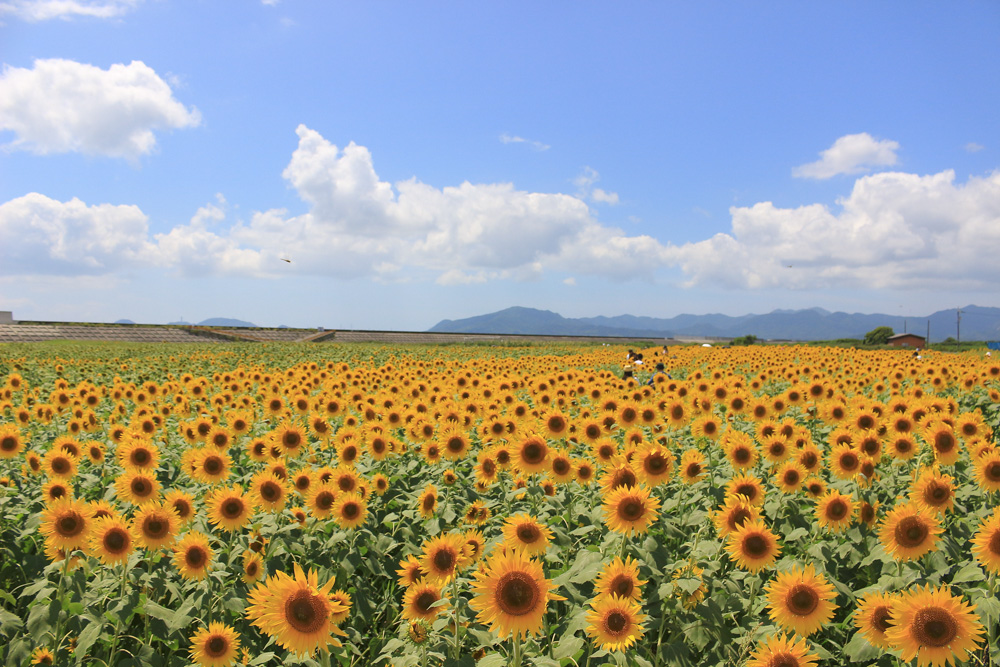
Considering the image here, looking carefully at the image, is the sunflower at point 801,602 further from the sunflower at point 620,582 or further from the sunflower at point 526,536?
the sunflower at point 526,536

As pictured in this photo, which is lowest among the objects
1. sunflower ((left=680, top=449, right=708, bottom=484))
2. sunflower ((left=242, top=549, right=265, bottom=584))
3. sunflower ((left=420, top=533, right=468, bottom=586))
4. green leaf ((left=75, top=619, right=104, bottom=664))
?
green leaf ((left=75, top=619, right=104, bottom=664))

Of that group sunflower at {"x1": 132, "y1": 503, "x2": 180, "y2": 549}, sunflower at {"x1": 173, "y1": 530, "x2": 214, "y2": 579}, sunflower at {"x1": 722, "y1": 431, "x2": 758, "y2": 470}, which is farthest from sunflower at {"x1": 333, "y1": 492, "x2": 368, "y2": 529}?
sunflower at {"x1": 722, "y1": 431, "x2": 758, "y2": 470}

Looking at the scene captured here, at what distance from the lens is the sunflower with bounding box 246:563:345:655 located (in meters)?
3.00

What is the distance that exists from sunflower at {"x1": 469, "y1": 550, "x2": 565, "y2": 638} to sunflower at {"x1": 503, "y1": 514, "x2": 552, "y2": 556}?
780 mm

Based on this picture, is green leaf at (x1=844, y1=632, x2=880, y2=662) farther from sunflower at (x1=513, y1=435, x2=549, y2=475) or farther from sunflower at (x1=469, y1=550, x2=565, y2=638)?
sunflower at (x1=513, y1=435, x2=549, y2=475)

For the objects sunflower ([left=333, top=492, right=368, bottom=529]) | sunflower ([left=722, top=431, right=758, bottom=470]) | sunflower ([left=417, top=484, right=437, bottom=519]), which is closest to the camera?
sunflower ([left=333, top=492, right=368, bottom=529])

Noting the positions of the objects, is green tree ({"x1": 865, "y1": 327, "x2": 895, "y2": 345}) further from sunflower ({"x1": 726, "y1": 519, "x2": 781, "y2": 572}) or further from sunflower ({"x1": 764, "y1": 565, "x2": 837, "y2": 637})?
sunflower ({"x1": 764, "y1": 565, "x2": 837, "y2": 637})

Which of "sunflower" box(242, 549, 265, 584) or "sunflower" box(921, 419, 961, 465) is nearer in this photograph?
"sunflower" box(242, 549, 265, 584)

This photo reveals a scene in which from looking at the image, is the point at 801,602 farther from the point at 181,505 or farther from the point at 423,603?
the point at 181,505

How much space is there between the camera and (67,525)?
446 centimetres

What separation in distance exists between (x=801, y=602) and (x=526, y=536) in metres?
1.72

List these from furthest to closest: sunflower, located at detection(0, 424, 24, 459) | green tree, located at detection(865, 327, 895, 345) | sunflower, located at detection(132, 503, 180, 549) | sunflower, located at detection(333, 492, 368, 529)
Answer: green tree, located at detection(865, 327, 895, 345) < sunflower, located at detection(0, 424, 24, 459) < sunflower, located at detection(333, 492, 368, 529) < sunflower, located at detection(132, 503, 180, 549)

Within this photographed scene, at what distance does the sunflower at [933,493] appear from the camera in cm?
439

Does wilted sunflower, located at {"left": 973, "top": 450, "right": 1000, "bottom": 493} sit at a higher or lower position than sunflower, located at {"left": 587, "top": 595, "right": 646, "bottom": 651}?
higher
